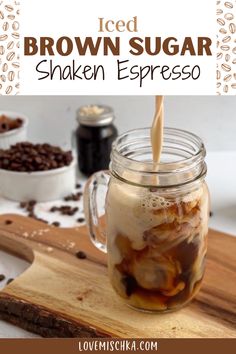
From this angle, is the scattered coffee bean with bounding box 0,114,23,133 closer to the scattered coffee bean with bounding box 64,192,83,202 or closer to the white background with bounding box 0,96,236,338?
the white background with bounding box 0,96,236,338

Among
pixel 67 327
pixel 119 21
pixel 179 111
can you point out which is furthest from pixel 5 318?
pixel 179 111

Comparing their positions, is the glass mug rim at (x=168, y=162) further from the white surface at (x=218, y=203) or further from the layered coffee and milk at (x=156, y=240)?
the white surface at (x=218, y=203)

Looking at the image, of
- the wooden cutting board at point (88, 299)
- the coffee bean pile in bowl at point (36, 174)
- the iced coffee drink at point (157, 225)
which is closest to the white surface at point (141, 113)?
the coffee bean pile in bowl at point (36, 174)

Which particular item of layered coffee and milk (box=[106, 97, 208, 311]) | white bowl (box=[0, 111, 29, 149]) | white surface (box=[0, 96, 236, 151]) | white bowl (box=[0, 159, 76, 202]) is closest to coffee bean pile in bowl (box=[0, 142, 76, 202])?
white bowl (box=[0, 159, 76, 202])

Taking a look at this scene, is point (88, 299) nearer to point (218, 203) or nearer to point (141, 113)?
point (218, 203)

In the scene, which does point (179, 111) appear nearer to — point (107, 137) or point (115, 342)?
point (107, 137)
